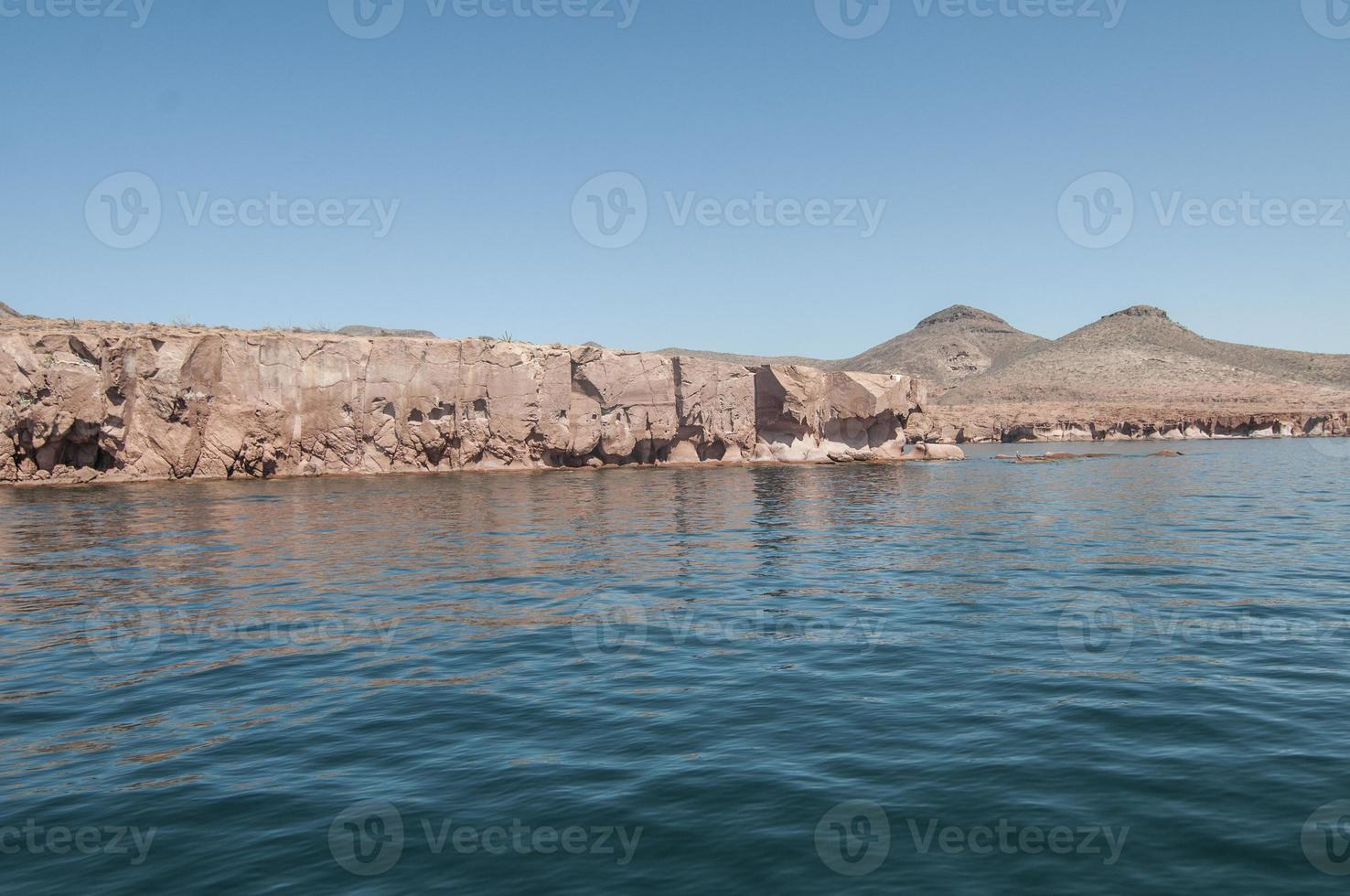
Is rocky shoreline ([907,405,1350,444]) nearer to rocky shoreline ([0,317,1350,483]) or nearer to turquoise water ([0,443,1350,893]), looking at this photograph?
rocky shoreline ([0,317,1350,483])

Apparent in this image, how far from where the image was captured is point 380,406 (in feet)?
160

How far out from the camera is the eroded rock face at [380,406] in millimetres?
43500

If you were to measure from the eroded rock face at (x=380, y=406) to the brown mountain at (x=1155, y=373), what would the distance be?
88.1 m

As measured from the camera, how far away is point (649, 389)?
54719 mm

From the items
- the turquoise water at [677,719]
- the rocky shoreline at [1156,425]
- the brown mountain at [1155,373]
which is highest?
the brown mountain at [1155,373]

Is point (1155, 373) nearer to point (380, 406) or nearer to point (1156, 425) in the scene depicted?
point (1156, 425)

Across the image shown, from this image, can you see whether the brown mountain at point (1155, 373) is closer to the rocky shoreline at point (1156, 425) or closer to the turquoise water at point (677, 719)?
the rocky shoreline at point (1156, 425)

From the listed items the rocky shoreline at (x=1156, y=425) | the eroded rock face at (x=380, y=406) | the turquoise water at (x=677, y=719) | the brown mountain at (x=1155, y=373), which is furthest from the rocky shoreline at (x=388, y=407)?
the brown mountain at (x=1155, y=373)

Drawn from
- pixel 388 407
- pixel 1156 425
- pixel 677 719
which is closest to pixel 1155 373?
pixel 1156 425

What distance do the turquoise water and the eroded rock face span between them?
86.8 feet

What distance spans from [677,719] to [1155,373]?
16587 centimetres

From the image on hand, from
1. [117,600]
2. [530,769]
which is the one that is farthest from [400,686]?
[117,600]

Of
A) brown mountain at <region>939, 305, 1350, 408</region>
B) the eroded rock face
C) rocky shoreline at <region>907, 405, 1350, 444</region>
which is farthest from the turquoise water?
brown mountain at <region>939, 305, 1350, 408</region>

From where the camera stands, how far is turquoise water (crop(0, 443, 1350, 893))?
20.1 ft
